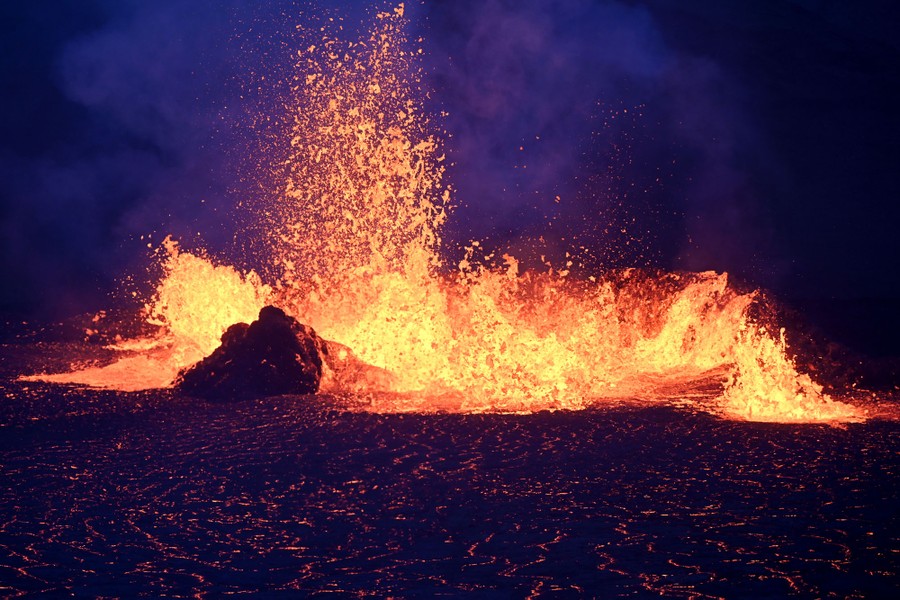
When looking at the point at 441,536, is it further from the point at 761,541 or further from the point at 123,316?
the point at 123,316

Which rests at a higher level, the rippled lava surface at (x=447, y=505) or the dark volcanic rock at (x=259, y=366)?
the dark volcanic rock at (x=259, y=366)

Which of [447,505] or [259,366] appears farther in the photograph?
[259,366]

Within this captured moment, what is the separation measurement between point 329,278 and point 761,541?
50.1 feet

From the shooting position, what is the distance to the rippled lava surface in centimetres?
766

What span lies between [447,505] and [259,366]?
7.60m

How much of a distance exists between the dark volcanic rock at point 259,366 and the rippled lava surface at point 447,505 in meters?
1.79

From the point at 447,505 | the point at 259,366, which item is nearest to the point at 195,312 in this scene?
the point at 259,366

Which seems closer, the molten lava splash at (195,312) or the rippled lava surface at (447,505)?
the rippled lava surface at (447,505)

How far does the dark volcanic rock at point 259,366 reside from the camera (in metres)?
16.2

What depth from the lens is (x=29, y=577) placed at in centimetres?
779

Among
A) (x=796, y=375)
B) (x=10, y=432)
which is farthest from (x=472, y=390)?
(x=10, y=432)

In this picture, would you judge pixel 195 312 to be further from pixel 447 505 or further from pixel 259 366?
pixel 447 505

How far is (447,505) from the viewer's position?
9.62 m

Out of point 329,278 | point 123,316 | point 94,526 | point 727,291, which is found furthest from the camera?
point 123,316
